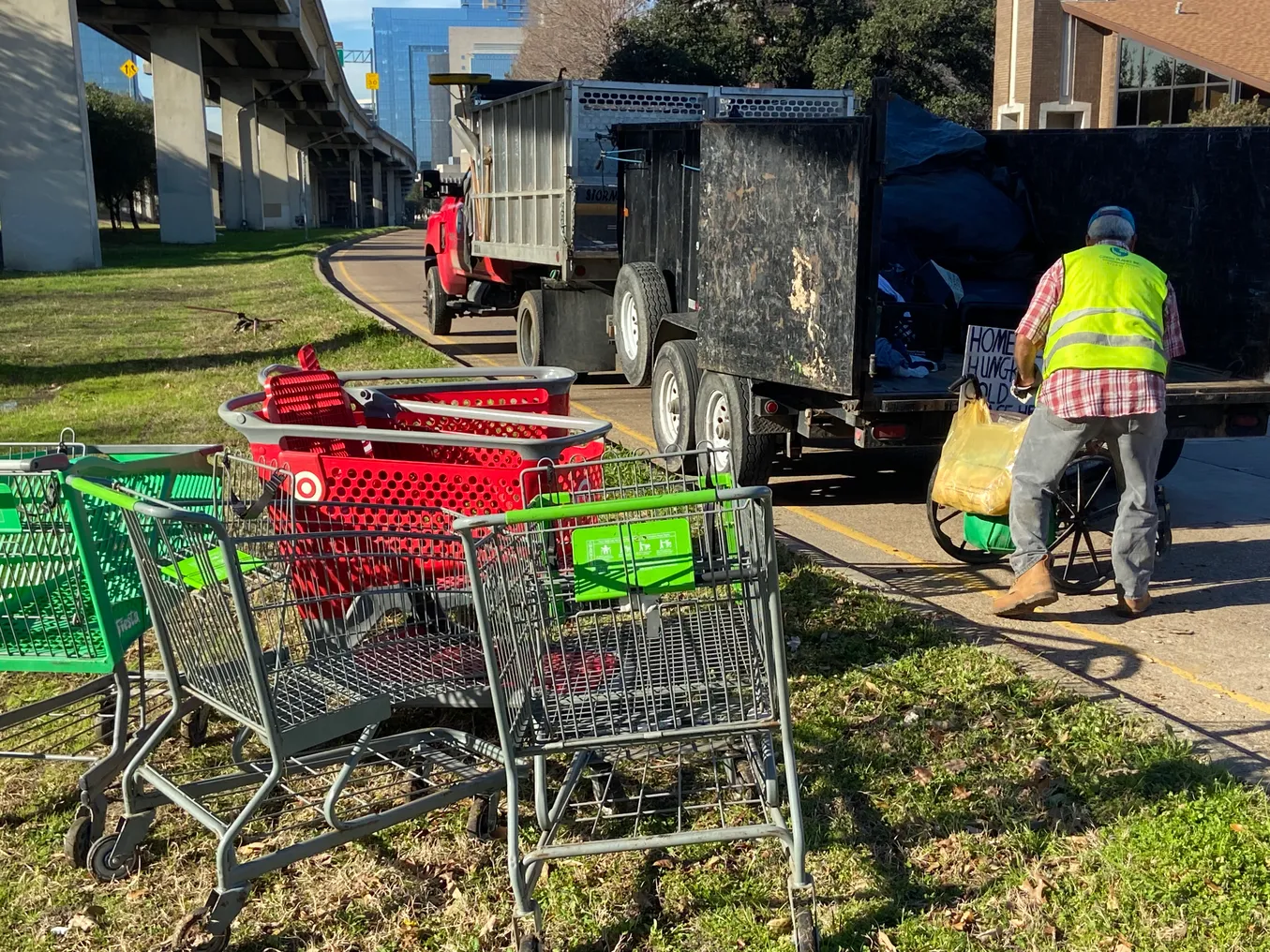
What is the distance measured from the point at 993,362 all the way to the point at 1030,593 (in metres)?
1.96

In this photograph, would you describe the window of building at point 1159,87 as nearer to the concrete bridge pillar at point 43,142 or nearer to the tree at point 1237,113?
the tree at point 1237,113

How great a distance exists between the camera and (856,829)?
4.16 m

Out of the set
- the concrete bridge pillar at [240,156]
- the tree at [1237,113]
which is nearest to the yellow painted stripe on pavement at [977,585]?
the tree at [1237,113]

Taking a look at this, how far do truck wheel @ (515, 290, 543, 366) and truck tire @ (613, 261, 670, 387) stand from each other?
203cm

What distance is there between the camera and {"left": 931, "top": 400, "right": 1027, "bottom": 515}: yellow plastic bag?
21.1ft

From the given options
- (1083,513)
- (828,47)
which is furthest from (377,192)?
(1083,513)

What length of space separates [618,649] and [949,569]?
394 cm

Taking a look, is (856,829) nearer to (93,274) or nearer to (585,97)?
(585,97)

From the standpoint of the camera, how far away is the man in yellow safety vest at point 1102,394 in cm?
584

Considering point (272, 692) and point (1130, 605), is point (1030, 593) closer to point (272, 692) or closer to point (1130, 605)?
point (1130, 605)

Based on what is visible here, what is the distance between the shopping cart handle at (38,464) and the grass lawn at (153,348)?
5981mm

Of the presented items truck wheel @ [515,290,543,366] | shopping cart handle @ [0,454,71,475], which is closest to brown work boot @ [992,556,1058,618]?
shopping cart handle @ [0,454,71,475]

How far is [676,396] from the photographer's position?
910 centimetres

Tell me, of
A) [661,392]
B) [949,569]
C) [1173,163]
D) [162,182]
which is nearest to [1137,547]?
[949,569]
